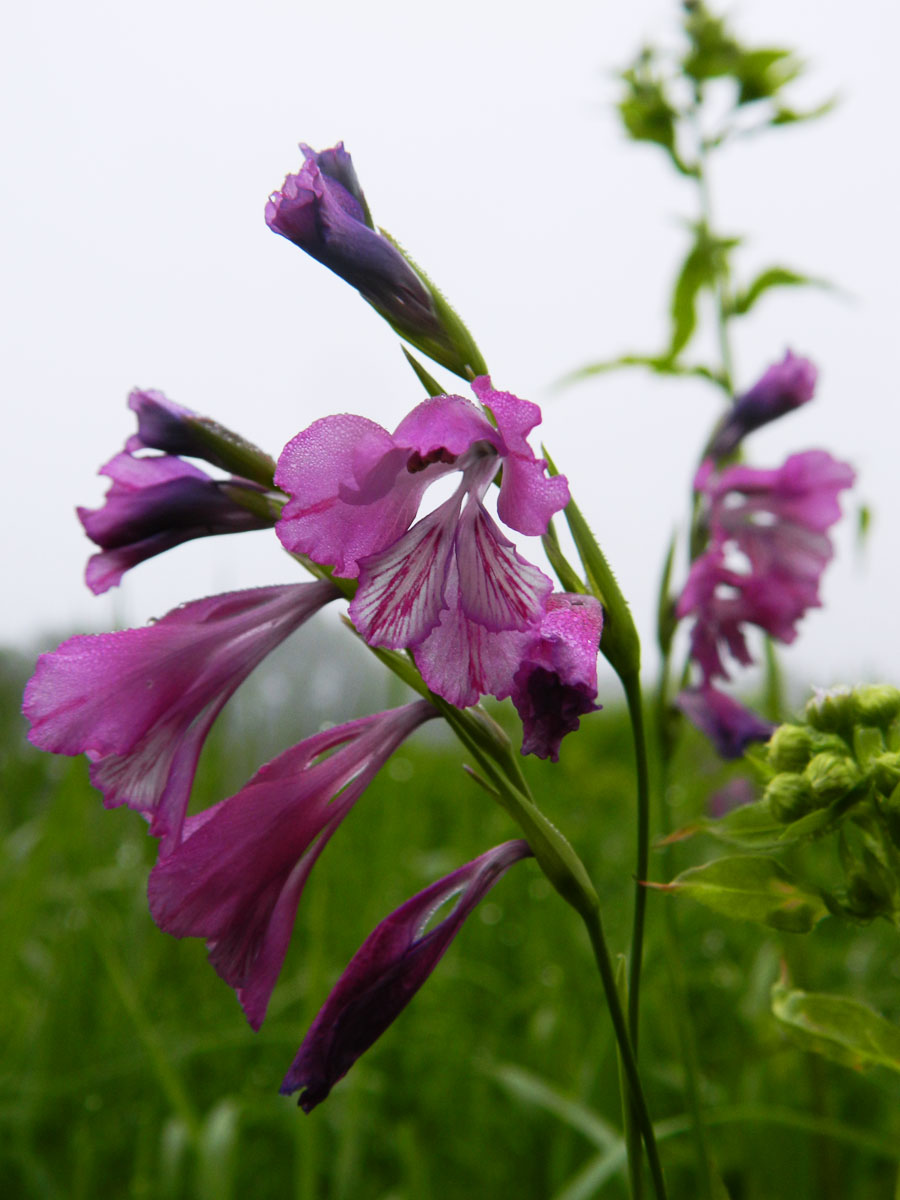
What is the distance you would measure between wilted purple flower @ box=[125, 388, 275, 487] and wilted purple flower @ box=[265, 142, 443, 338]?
0.43 feet

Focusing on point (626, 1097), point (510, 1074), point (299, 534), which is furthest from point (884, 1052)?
point (510, 1074)

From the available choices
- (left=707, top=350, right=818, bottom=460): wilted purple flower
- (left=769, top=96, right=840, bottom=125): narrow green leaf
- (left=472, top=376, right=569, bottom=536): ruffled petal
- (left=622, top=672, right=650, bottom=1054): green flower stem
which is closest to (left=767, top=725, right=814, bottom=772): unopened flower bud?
(left=622, top=672, right=650, bottom=1054): green flower stem

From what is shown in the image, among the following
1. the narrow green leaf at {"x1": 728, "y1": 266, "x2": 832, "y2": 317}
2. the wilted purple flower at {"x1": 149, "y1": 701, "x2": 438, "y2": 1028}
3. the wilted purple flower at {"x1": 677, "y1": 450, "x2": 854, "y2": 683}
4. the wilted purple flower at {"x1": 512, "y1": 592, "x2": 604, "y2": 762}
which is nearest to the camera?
the wilted purple flower at {"x1": 512, "y1": 592, "x2": 604, "y2": 762}

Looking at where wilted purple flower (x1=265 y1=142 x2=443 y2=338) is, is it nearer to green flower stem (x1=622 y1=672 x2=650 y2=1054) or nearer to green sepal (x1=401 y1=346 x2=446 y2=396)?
green sepal (x1=401 y1=346 x2=446 y2=396)

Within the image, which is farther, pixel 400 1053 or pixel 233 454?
pixel 400 1053

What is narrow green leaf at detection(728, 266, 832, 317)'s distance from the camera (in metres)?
1.77

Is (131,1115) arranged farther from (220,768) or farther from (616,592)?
(616,592)

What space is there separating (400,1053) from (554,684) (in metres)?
1.64

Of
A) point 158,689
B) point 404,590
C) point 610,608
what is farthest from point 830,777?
point 158,689

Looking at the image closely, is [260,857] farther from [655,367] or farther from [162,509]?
[655,367]

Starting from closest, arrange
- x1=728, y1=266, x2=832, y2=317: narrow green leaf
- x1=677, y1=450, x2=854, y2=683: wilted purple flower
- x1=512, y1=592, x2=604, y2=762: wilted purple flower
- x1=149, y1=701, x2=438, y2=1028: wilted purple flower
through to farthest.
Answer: x1=512, y1=592, x2=604, y2=762: wilted purple flower
x1=149, y1=701, x2=438, y2=1028: wilted purple flower
x1=677, y1=450, x2=854, y2=683: wilted purple flower
x1=728, y1=266, x2=832, y2=317: narrow green leaf

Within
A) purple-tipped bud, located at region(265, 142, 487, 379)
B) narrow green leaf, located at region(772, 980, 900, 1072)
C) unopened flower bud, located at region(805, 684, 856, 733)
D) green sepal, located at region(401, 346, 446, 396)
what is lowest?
narrow green leaf, located at region(772, 980, 900, 1072)

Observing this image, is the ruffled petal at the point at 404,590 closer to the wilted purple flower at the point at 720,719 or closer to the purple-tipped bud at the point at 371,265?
the purple-tipped bud at the point at 371,265

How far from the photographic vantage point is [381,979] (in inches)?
23.6
